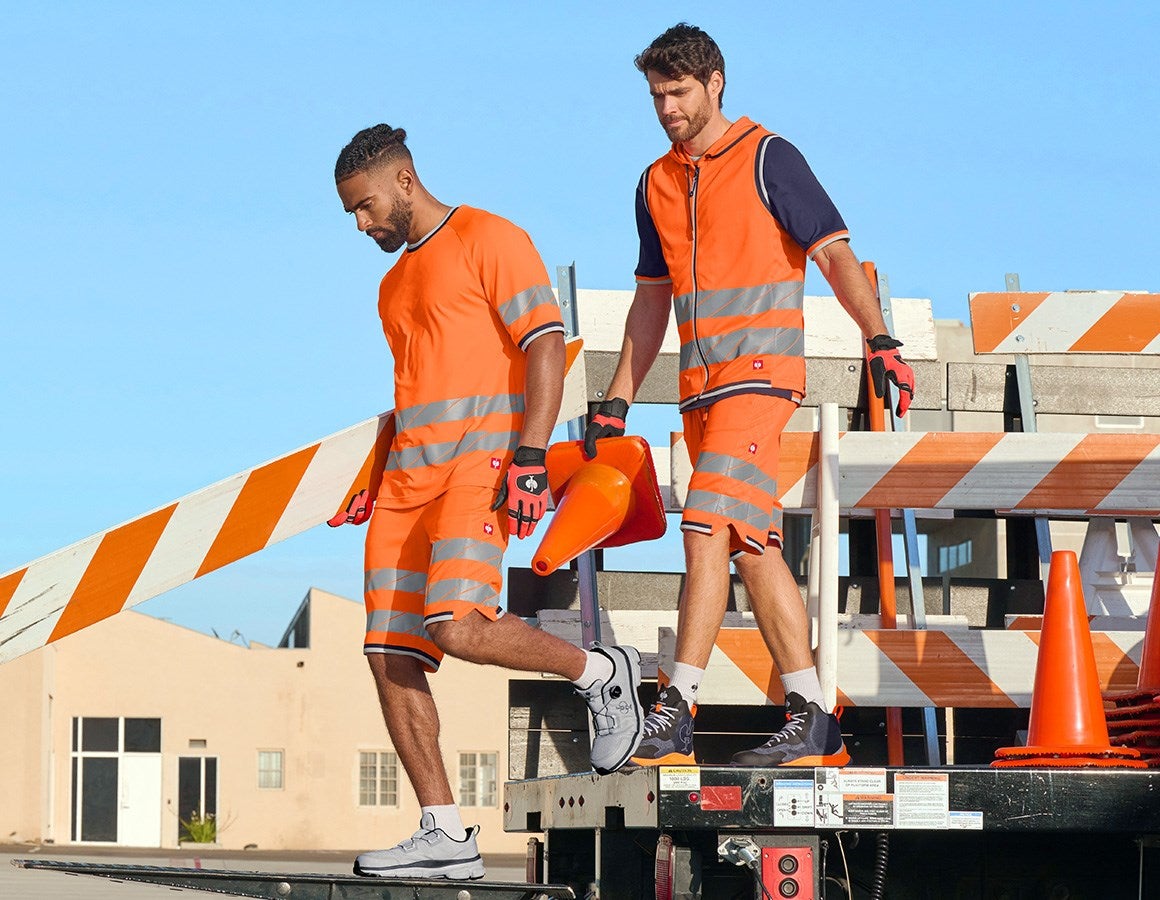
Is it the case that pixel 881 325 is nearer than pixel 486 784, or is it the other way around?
pixel 881 325

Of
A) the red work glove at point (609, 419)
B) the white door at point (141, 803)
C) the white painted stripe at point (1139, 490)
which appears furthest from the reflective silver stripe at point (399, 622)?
the white door at point (141, 803)

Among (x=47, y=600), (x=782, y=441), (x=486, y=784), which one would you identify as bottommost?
(x=486, y=784)

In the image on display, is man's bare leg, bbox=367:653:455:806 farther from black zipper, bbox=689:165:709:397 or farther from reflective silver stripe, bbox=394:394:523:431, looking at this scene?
black zipper, bbox=689:165:709:397

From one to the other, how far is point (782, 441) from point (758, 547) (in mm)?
771

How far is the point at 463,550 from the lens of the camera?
459 centimetres

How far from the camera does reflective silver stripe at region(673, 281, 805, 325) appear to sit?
4.84 meters

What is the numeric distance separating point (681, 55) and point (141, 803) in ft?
138

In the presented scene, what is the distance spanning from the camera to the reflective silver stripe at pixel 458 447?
15.6 ft

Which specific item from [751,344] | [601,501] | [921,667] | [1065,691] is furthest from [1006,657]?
[601,501]

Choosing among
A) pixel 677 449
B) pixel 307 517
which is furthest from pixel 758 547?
pixel 307 517

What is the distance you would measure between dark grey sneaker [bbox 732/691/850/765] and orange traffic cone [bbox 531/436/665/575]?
0.65 meters

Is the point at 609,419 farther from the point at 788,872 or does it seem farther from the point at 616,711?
the point at 788,872

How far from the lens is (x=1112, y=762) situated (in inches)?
159

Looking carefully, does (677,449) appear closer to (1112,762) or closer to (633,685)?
(633,685)
